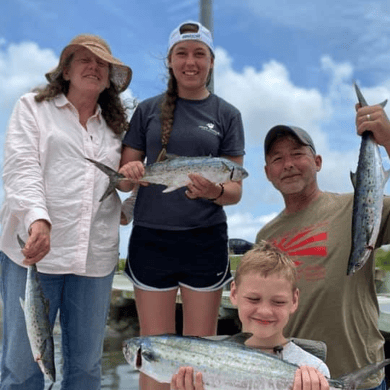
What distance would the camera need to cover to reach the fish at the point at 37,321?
2.96 meters

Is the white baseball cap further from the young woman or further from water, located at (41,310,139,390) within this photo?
water, located at (41,310,139,390)

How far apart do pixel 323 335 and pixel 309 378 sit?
794 millimetres

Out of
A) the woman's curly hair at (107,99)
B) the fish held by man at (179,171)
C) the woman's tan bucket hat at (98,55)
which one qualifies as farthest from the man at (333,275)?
the woman's tan bucket hat at (98,55)

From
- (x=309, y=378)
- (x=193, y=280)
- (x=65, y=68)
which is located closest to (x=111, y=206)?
(x=193, y=280)

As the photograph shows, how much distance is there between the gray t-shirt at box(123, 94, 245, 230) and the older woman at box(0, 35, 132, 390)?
0.67 feet

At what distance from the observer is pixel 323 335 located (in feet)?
9.39

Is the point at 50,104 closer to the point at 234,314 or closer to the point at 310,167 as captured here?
the point at 310,167

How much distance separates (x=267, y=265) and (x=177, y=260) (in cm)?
102

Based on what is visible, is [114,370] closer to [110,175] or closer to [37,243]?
[110,175]

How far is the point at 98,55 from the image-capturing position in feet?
11.0

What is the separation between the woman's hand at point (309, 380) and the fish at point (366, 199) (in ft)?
2.20

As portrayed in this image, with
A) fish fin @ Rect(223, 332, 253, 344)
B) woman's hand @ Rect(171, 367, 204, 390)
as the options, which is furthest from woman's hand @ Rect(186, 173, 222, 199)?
woman's hand @ Rect(171, 367, 204, 390)

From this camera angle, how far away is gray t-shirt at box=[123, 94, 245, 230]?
3.43 m

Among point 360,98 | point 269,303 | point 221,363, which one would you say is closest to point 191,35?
point 360,98
